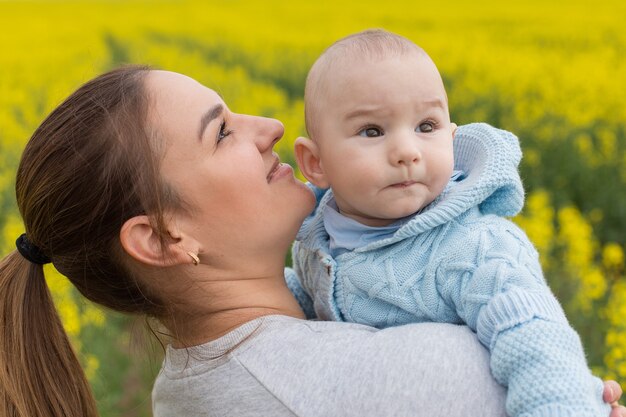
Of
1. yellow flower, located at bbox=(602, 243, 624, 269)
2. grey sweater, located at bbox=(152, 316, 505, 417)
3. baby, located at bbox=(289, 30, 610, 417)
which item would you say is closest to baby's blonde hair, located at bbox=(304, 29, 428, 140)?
baby, located at bbox=(289, 30, 610, 417)

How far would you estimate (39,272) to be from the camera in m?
1.80

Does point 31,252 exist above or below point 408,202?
below

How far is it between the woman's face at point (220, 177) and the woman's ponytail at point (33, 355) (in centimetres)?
40

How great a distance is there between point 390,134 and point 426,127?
0.26ft

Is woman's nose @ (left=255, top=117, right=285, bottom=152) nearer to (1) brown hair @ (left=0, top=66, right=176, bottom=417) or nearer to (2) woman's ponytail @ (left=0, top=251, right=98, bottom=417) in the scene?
(1) brown hair @ (left=0, top=66, right=176, bottom=417)

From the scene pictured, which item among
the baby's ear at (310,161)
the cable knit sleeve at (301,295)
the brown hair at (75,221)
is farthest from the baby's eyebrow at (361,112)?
the cable knit sleeve at (301,295)

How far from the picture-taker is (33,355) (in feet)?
5.73

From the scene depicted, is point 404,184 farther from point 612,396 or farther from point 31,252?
point 31,252

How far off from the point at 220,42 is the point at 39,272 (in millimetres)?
13322

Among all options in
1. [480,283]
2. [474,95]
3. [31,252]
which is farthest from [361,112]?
[474,95]

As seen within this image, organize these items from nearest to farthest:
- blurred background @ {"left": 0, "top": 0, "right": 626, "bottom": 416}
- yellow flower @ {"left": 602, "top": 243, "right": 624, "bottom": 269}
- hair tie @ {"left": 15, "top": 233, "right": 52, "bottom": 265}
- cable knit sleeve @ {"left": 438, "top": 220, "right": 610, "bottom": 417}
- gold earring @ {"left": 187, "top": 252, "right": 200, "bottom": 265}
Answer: cable knit sleeve @ {"left": 438, "top": 220, "right": 610, "bottom": 417} → gold earring @ {"left": 187, "top": 252, "right": 200, "bottom": 265} → hair tie @ {"left": 15, "top": 233, "right": 52, "bottom": 265} → blurred background @ {"left": 0, "top": 0, "right": 626, "bottom": 416} → yellow flower @ {"left": 602, "top": 243, "right": 624, "bottom": 269}

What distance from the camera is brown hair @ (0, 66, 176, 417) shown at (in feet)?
5.22

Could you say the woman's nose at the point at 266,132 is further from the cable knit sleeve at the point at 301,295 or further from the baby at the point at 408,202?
the cable knit sleeve at the point at 301,295

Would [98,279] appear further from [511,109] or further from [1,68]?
[1,68]
